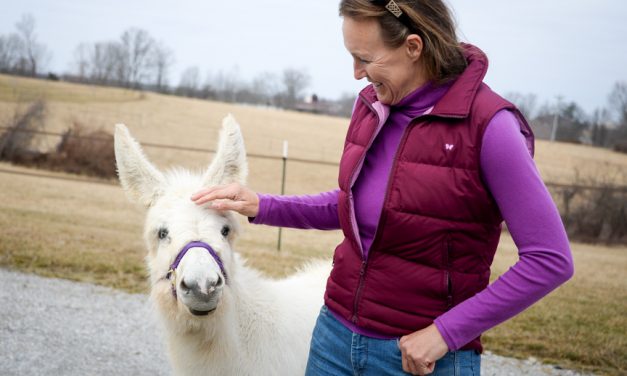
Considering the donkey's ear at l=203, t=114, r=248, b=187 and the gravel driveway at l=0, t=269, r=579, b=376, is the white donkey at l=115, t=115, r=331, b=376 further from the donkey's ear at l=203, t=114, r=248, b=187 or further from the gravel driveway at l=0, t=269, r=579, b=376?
the gravel driveway at l=0, t=269, r=579, b=376

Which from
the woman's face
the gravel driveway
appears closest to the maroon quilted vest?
the woman's face

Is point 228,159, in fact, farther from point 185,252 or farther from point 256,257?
point 256,257

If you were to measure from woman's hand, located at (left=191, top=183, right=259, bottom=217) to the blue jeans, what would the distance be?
670 millimetres

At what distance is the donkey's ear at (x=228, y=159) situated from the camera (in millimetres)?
2959

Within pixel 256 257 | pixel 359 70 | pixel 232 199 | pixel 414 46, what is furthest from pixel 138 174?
pixel 256 257

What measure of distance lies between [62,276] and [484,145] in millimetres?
7729

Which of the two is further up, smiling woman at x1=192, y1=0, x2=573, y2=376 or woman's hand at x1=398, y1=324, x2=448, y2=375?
smiling woman at x1=192, y1=0, x2=573, y2=376

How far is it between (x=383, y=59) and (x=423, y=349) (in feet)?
3.27

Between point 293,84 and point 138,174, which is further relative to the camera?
point 293,84

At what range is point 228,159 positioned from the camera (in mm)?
2965

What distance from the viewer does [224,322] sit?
2.70m

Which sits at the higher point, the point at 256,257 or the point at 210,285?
the point at 210,285

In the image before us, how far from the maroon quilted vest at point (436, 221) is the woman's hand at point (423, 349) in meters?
0.08

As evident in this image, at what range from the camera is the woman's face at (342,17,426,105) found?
1816mm
